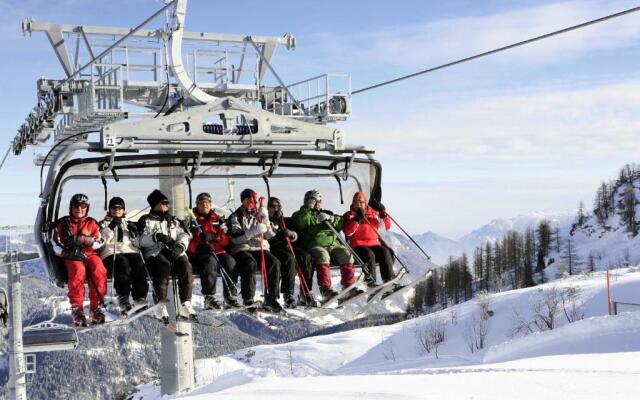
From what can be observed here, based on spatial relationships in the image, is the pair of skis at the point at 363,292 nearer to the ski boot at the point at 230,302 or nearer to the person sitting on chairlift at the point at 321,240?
the person sitting on chairlift at the point at 321,240

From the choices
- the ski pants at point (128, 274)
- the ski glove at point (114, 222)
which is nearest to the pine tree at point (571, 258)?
the ski pants at point (128, 274)

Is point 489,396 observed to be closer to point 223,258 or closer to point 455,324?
point 223,258

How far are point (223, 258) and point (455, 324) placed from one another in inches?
2880

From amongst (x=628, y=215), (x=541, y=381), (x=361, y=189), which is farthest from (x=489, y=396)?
(x=628, y=215)

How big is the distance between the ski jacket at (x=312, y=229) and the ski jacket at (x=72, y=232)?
115 inches

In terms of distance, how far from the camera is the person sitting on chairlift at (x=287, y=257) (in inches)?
485

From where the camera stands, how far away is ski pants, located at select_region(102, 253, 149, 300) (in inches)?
452

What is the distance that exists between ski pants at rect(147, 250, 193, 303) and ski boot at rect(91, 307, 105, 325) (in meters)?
0.73

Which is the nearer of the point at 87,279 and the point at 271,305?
the point at 87,279

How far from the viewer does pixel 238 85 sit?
2383 centimetres

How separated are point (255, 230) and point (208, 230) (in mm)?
646

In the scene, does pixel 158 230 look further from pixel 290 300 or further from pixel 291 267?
pixel 290 300

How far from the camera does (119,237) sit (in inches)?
Result: 452

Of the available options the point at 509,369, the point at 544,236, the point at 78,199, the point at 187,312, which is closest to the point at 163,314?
the point at 187,312
